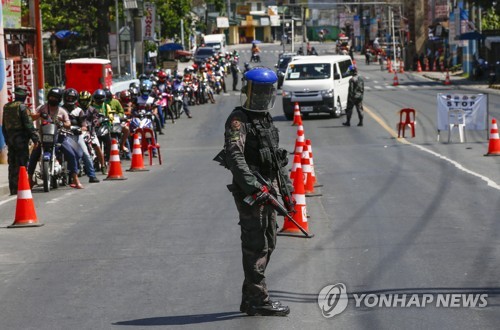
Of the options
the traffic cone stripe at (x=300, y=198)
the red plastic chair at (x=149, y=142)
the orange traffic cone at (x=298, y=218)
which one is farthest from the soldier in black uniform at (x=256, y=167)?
the red plastic chair at (x=149, y=142)

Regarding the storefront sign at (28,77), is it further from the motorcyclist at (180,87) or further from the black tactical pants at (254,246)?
the black tactical pants at (254,246)

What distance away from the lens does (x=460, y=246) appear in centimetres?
1206

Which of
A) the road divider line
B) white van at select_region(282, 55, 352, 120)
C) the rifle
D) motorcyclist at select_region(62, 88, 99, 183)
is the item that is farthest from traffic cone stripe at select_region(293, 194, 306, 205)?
white van at select_region(282, 55, 352, 120)

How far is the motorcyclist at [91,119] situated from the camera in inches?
894

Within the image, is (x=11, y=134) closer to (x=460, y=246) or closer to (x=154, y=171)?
(x=154, y=171)

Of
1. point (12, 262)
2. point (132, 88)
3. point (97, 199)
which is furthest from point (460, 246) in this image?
point (132, 88)

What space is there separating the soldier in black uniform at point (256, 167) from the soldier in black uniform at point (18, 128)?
1099cm

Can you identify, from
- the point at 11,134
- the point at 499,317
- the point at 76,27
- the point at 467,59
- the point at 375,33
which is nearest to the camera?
the point at 499,317

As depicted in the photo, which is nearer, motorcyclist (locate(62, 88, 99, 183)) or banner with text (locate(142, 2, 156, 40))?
motorcyclist (locate(62, 88, 99, 183))

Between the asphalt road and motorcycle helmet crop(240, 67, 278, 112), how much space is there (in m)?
1.66

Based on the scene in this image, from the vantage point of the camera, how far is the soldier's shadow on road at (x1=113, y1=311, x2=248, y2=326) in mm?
8648

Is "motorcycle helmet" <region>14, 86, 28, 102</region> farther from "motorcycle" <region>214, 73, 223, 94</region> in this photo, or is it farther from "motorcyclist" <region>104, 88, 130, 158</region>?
"motorcycle" <region>214, 73, 223, 94</region>

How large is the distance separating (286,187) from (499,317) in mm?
1927

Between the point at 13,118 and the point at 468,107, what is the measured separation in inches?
565
